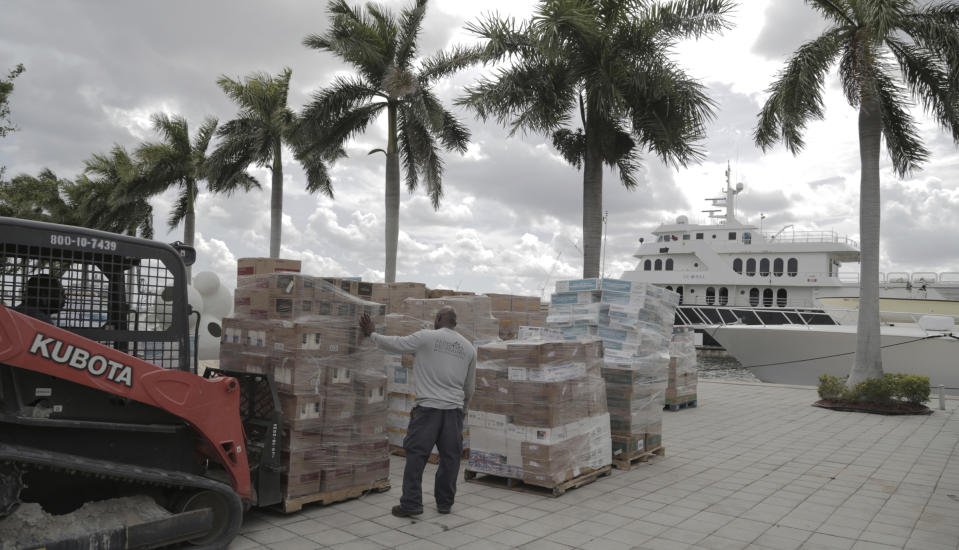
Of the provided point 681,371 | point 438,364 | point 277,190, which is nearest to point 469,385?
point 438,364

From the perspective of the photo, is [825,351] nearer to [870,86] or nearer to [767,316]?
[870,86]

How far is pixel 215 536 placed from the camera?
14.7 feet

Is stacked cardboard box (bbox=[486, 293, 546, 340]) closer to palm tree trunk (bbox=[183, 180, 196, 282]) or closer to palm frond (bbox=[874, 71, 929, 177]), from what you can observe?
palm frond (bbox=[874, 71, 929, 177])

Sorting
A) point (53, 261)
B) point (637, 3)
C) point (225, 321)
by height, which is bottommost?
point (225, 321)

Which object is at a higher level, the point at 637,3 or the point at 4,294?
the point at 637,3

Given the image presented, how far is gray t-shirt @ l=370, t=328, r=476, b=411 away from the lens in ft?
18.1

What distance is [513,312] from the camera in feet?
31.7

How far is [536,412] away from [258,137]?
60.4ft

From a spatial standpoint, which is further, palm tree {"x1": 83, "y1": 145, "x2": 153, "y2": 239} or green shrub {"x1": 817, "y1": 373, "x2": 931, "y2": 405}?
palm tree {"x1": 83, "y1": 145, "x2": 153, "y2": 239}

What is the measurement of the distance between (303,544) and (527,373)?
108 inches

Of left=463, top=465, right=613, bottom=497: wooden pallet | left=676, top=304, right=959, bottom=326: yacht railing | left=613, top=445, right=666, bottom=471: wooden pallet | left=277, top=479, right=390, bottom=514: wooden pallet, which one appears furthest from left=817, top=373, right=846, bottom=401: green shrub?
left=277, top=479, right=390, bottom=514: wooden pallet

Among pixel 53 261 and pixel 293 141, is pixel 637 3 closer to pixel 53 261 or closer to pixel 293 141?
pixel 293 141

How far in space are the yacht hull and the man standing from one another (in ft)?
57.2

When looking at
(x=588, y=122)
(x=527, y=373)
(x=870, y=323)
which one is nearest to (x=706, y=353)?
(x=870, y=323)
